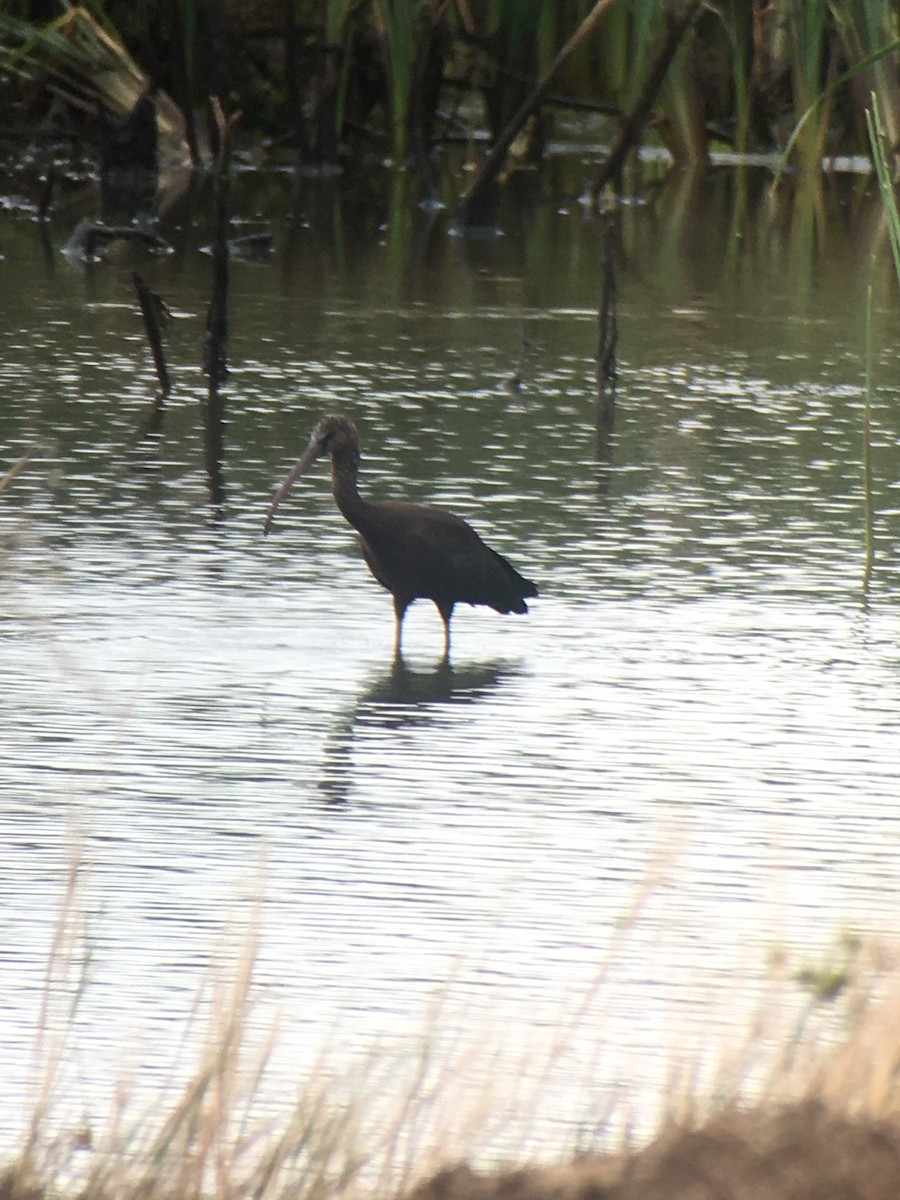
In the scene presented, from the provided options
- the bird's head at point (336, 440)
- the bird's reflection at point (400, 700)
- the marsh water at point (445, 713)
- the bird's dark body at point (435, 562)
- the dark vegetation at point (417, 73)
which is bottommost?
the bird's reflection at point (400, 700)

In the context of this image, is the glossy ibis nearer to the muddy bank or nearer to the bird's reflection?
the bird's reflection

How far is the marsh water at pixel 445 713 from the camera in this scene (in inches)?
173

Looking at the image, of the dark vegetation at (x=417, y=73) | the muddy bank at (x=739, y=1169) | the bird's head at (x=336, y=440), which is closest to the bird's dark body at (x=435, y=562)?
the bird's head at (x=336, y=440)

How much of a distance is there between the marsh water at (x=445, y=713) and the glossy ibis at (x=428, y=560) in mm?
166

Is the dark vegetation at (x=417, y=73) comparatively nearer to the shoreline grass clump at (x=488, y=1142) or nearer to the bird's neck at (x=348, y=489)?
the bird's neck at (x=348, y=489)

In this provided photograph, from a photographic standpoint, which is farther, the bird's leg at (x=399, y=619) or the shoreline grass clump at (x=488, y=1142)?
the bird's leg at (x=399, y=619)

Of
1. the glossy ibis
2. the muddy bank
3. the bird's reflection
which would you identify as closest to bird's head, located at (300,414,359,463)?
A: the glossy ibis

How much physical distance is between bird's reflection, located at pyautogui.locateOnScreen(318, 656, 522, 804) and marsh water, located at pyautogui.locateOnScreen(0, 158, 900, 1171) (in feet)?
0.07

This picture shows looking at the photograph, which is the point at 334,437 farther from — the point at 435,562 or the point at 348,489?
the point at 435,562

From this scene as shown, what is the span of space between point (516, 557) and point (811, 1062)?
5220mm

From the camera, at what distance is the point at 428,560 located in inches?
288

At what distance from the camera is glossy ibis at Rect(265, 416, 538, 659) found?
7324 millimetres

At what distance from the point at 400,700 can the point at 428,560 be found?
58 centimetres

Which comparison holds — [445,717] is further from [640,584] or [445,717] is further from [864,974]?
[864,974]
